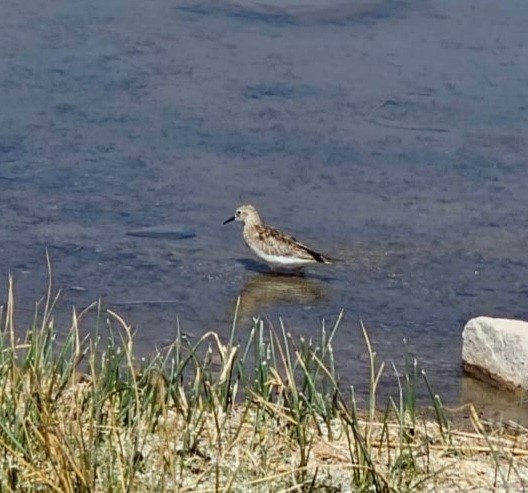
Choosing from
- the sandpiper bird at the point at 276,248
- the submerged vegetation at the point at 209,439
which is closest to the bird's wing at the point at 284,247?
the sandpiper bird at the point at 276,248

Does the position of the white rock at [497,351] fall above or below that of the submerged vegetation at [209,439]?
below

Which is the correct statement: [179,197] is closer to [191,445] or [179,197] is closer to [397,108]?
[397,108]

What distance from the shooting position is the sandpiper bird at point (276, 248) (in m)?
8.73

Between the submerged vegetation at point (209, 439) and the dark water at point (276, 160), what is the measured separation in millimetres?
1965

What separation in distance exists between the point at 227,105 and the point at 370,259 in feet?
8.73

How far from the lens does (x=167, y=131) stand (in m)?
10.6

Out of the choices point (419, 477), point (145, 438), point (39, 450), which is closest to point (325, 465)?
point (419, 477)

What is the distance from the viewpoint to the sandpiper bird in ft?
28.7

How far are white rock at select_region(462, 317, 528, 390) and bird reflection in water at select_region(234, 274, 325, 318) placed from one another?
4.54ft

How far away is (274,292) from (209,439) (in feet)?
12.6

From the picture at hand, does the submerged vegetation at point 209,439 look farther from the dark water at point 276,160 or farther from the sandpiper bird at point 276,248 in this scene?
the sandpiper bird at point 276,248

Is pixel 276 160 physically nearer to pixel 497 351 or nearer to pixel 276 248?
pixel 276 248

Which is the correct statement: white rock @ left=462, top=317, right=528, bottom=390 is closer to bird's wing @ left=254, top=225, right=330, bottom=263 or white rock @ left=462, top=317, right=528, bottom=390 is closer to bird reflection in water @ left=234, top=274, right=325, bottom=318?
bird reflection in water @ left=234, top=274, right=325, bottom=318

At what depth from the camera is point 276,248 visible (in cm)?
873
